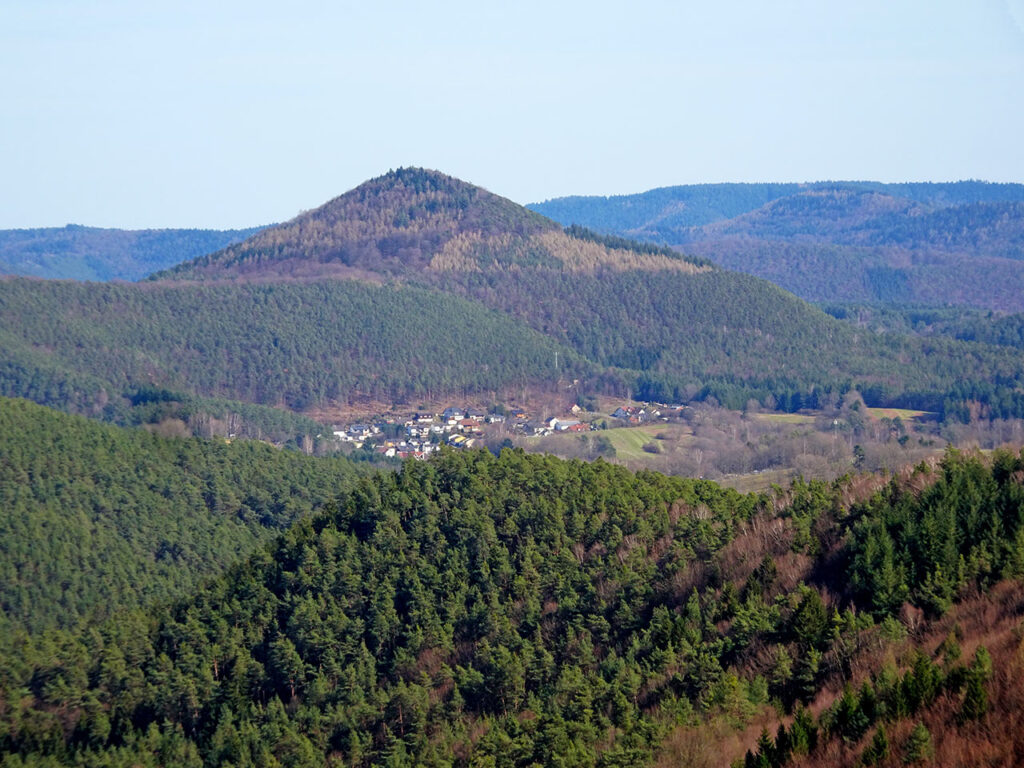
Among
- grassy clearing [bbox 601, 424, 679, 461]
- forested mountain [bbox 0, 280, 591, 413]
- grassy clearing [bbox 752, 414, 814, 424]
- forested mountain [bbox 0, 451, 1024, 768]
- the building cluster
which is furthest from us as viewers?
forested mountain [bbox 0, 280, 591, 413]

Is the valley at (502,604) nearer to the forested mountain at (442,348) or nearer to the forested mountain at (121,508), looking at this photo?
the forested mountain at (121,508)

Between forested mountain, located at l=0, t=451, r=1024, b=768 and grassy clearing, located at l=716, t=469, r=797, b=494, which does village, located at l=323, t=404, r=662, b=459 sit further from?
forested mountain, located at l=0, t=451, r=1024, b=768

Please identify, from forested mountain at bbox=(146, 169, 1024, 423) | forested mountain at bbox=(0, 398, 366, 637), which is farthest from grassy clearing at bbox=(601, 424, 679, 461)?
forested mountain at bbox=(0, 398, 366, 637)

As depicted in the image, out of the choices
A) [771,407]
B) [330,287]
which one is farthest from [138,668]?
[330,287]

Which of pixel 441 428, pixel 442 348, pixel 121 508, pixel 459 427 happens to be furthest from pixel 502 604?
pixel 442 348

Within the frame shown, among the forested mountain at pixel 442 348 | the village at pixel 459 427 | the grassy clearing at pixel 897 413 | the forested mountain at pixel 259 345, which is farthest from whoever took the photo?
the forested mountain at pixel 259 345

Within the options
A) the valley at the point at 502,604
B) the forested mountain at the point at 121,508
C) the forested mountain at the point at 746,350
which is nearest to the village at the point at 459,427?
the valley at the point at 502,604
